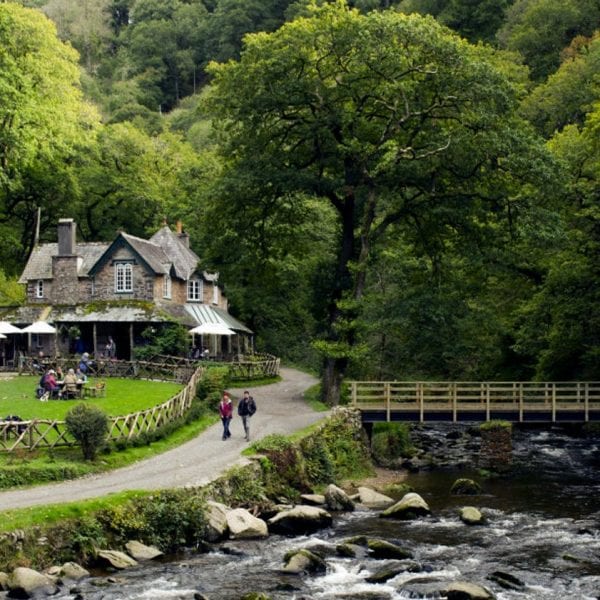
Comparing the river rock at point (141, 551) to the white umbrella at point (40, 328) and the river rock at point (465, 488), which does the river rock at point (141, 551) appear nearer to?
the river rock at point (465, 488)

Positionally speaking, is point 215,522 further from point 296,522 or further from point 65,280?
point 65,280

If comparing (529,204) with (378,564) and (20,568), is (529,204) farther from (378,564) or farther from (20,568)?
(20,568)

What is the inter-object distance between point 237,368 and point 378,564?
1210 inches

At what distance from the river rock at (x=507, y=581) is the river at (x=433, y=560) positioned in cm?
14

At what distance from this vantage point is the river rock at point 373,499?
29.5 m

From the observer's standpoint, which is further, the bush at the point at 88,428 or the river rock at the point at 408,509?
the bush at the point at 88,428

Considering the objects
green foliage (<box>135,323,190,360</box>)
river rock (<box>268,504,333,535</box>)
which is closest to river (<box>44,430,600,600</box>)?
river rock (<box>268,504,333,535</box>)

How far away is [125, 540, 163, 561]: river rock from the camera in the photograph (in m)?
21.9

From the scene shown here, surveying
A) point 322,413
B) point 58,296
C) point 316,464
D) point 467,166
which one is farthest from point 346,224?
point 58,296

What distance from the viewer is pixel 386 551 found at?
73.8 feet

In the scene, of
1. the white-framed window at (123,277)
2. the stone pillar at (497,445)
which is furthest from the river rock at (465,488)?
the white-framed window at (123,277)

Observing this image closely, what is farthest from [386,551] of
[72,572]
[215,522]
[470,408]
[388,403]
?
[470,408]

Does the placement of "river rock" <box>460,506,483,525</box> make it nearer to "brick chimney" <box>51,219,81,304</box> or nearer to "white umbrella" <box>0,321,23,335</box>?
"white umbrella" <box>0,321,23,335</box>

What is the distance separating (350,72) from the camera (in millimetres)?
42062
